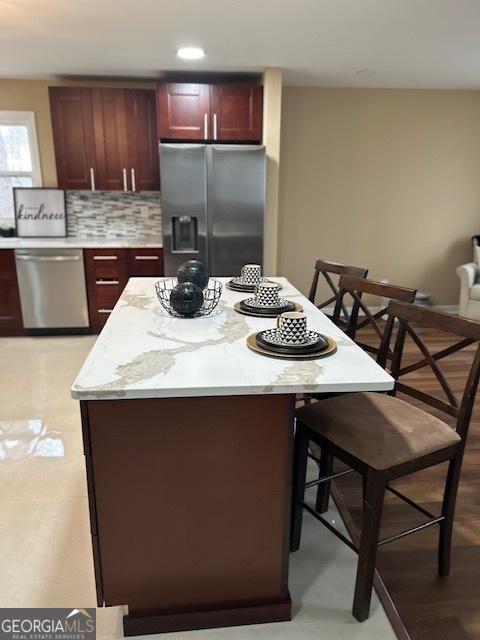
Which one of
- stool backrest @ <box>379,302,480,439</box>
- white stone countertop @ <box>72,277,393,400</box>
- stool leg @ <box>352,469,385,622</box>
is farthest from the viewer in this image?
stool backrest @ <box>379,302,480,439</box>

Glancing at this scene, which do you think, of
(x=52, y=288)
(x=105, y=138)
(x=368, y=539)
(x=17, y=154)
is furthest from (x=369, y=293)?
(x=17, y=154)

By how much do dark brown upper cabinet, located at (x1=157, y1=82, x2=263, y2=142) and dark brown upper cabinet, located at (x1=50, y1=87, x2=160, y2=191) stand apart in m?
0.31

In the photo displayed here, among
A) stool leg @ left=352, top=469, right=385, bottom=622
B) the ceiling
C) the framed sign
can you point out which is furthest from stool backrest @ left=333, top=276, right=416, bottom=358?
the framed sign

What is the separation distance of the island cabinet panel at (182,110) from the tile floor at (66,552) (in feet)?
8.45

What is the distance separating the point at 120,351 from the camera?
1.48 m

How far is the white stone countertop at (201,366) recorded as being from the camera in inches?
47.6

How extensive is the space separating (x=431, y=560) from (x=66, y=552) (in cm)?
142

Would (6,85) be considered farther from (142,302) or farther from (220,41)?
(142,302)

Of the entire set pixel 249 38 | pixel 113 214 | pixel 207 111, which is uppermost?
pixel 249 38

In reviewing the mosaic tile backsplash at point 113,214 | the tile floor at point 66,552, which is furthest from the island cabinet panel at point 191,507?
the mosaic tile backsplash at point 113,214

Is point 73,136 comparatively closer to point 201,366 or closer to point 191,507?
point 201,366

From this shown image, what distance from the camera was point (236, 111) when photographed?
159 inches

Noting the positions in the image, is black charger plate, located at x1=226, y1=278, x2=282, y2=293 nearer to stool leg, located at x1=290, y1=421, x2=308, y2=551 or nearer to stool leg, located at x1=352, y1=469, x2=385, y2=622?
stool leg, located at x1=290, y1=421, x2=308, y2=551

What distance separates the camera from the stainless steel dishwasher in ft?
13.6
